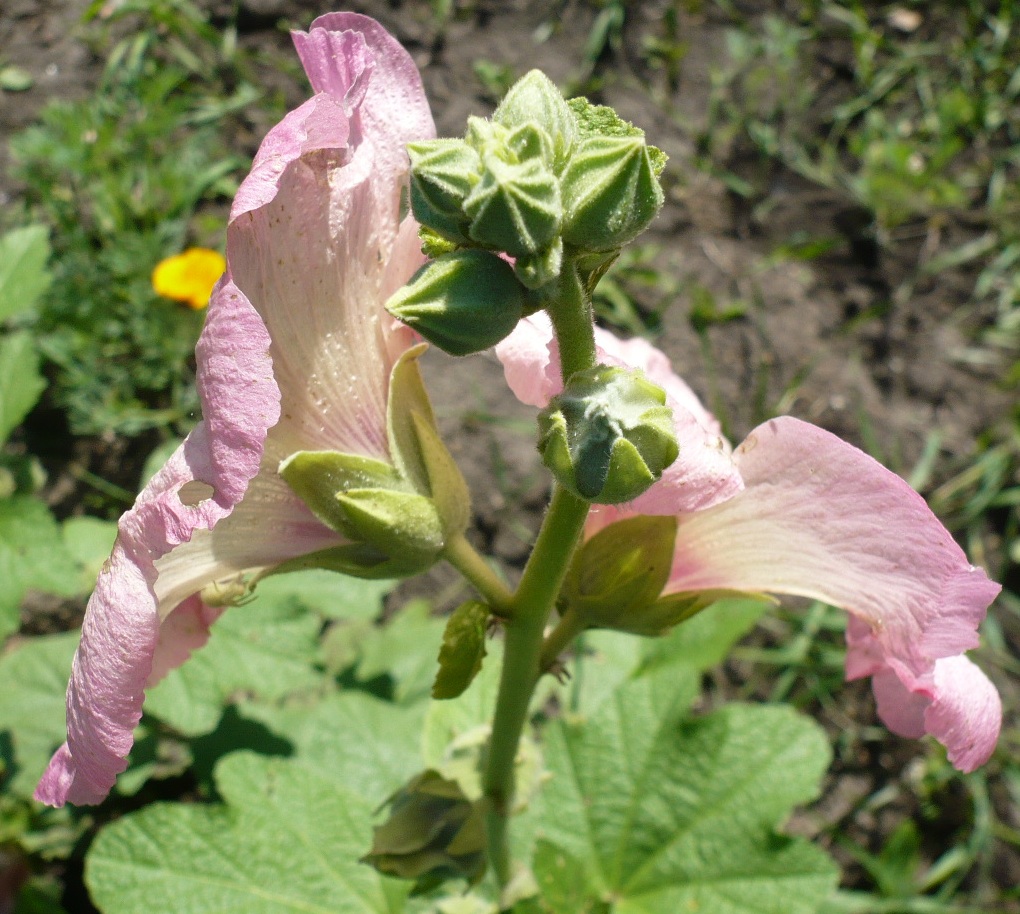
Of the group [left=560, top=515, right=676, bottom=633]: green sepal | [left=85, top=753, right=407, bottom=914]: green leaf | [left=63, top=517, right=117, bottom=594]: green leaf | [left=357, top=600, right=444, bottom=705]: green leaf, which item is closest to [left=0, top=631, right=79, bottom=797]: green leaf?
[left=63, top=517, right=117, bottom=594]: green leaf

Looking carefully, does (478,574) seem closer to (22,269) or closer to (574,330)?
(574,330)

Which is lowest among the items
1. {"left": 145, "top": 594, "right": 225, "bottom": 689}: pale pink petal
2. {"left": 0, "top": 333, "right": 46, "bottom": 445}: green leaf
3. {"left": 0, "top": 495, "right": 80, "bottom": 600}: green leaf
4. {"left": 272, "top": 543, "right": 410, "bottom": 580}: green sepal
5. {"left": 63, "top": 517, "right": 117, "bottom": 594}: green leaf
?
{"left": 63, "top": 517, "right": 117, "bottom": 594}: green leaf

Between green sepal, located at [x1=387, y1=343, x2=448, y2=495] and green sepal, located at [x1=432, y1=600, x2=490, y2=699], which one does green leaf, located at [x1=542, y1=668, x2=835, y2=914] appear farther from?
green sepal, located at [x1=387, y1=343, x2=448, y2=495]

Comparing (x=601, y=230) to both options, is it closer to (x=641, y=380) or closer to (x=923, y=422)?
(x=641, y=380)

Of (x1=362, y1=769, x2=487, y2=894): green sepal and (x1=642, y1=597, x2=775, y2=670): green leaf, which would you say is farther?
(x1=642, y1=597, x2=775, y2=670): green leaf

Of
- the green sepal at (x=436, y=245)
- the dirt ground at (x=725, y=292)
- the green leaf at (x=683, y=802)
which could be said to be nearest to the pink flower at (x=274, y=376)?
the green sepal at (x=436, y=245)

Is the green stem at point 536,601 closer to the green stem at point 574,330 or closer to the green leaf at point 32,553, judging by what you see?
the green stem at point 574,330

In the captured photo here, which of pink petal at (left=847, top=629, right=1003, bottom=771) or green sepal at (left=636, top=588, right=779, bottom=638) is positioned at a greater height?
green sepal at (left=636, top=588, right=779, bottom=638)
